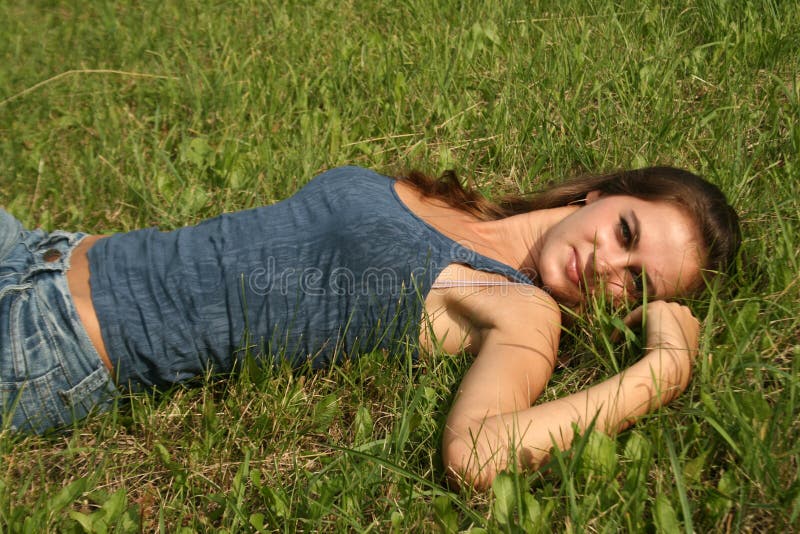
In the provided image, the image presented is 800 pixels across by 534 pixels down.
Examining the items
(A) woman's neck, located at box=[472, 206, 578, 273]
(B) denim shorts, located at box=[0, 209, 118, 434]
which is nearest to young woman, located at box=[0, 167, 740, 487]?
(B) denim shorts, located at box=[0, 209, 118, 434]

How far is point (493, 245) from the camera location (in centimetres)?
263

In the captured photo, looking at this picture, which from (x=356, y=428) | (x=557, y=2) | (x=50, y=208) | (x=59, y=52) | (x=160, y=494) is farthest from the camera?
(x=59, y=52)

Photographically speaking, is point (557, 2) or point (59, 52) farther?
point (59, 52)

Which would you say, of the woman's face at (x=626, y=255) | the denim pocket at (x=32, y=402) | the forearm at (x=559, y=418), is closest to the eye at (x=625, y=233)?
the woman's face at (x=626, y=255)

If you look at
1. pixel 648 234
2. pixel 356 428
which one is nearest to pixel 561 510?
pixel 356 428

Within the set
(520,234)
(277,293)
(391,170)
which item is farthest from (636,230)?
(391,170)

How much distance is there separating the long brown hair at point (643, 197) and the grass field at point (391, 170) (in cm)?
12

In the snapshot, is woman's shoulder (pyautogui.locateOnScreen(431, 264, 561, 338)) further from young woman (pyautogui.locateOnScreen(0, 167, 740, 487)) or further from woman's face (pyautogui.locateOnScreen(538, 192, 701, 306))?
woman's face (pyautogui.locateOnScreen(538, 192, 701, 306))

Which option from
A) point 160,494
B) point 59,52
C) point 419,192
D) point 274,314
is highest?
point 59,52

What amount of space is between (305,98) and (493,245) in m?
1.52

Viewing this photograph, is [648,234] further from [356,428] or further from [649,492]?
[356,428]

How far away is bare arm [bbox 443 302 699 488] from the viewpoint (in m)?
1.86

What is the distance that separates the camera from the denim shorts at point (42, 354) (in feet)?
7.07

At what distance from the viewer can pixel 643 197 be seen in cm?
251
